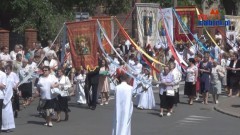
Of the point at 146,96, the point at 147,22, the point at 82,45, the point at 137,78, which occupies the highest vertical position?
the point at 147,22

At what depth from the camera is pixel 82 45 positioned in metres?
18.6

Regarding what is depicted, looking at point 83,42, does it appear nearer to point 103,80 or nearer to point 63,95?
point 103,80

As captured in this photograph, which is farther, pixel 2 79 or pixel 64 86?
pixel 64 86

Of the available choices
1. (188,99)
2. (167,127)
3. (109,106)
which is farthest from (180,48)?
(167,127)

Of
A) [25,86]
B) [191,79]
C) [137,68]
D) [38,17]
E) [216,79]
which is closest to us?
[25,86]

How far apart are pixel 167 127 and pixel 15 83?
415cm

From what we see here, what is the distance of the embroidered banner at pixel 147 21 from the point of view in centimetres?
2178

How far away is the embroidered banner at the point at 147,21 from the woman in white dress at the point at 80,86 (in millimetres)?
2905

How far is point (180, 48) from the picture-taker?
30.5 meters

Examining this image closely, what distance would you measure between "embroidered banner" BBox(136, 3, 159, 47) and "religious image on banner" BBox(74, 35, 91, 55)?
3522 mm

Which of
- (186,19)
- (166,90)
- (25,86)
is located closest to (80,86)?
(25,86)

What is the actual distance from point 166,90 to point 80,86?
3457mm

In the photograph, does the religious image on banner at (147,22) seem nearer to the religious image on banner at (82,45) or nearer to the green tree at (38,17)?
the religious image on banner at (82,45)

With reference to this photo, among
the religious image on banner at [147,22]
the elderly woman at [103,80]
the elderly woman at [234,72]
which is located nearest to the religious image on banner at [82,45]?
the elderly woman at [103,80]
